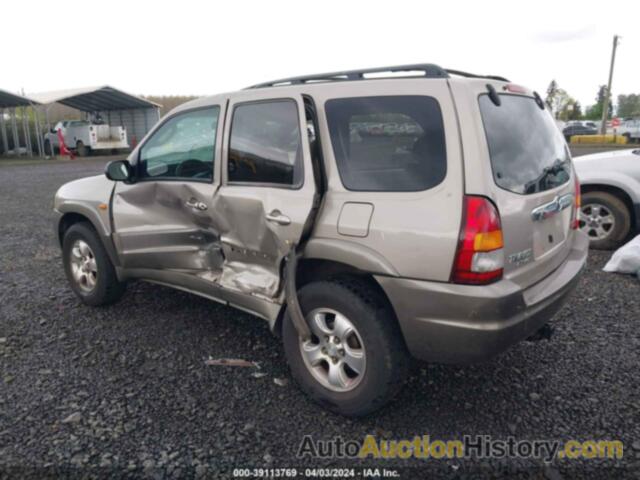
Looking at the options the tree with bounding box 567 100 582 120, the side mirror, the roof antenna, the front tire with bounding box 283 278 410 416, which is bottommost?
the front tire with bounding box 283 278 410 416

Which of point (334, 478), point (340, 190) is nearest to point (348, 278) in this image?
point (340, 190)

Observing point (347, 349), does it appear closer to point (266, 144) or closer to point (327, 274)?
point (327, 274)

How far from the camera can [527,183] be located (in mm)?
2615

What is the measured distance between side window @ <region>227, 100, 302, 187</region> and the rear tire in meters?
4.44

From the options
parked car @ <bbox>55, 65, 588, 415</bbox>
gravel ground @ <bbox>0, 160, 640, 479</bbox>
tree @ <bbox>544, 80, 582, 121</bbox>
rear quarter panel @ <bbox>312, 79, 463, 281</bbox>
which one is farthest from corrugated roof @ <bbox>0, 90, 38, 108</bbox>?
tree @ <bbox>544, 80, 582, 121</bbox>

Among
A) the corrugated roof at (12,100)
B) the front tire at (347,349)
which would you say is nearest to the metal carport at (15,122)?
the corrugated roof at (12,100)

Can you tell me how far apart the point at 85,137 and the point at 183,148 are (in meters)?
26.1

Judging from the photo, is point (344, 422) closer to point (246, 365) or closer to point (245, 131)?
point (246, 365)

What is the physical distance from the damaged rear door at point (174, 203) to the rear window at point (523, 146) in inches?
69.7

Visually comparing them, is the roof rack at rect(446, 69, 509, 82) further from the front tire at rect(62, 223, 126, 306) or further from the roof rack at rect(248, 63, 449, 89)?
the front tire at rect(62, 223, 126, 306)

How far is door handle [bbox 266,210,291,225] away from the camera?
9.36ft

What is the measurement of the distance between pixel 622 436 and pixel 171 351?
2.84 meters

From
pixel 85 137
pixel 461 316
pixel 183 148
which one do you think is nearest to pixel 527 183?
pixel 461 316

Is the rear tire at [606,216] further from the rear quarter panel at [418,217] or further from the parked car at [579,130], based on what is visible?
the parked car at [579,130]
